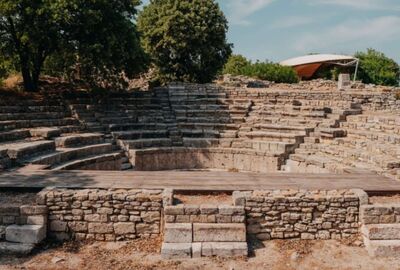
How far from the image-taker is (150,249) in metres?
7.61

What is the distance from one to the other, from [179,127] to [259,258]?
9.67m

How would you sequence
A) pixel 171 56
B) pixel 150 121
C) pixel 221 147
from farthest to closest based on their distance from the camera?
1. pixel 171 56
2. pixel 150 121
3. pixel 221 147

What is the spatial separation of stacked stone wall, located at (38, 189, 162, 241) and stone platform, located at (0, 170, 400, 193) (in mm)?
634

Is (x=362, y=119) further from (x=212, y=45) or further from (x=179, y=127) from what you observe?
(x=212, y=45)

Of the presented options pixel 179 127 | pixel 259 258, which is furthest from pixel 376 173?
pixel 179 127

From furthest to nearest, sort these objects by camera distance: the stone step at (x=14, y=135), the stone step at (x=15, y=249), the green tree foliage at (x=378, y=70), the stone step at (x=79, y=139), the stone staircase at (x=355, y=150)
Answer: the green tree foliage at (x=378, y=70), the stone step at (x=79, y=139), the stone step at (x=14, y=135), the stone staircase at (x=355, y=150), the stone step at (x=15, y=249)

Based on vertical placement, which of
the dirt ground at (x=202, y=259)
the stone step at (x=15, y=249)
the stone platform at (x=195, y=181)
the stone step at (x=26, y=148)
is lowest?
the dirt ground at (x=202, y=259)

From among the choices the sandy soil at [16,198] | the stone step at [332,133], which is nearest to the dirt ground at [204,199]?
the sandy soil at [16,198]

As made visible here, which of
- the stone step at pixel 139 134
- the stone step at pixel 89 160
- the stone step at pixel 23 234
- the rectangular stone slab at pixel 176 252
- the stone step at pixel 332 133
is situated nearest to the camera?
the rectangular stone slab at pixel 176 252

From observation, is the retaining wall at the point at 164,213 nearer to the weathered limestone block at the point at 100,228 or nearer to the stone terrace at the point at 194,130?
the weathered limestone block at the point at 100,228

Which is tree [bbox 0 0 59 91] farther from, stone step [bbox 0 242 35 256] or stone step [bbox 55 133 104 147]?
stone step [bbox 0 242 35 256]

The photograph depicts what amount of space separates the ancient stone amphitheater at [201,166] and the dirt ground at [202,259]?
0.21 meters

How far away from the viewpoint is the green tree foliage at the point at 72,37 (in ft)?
45.9

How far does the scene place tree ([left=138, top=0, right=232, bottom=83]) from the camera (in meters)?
25.6
